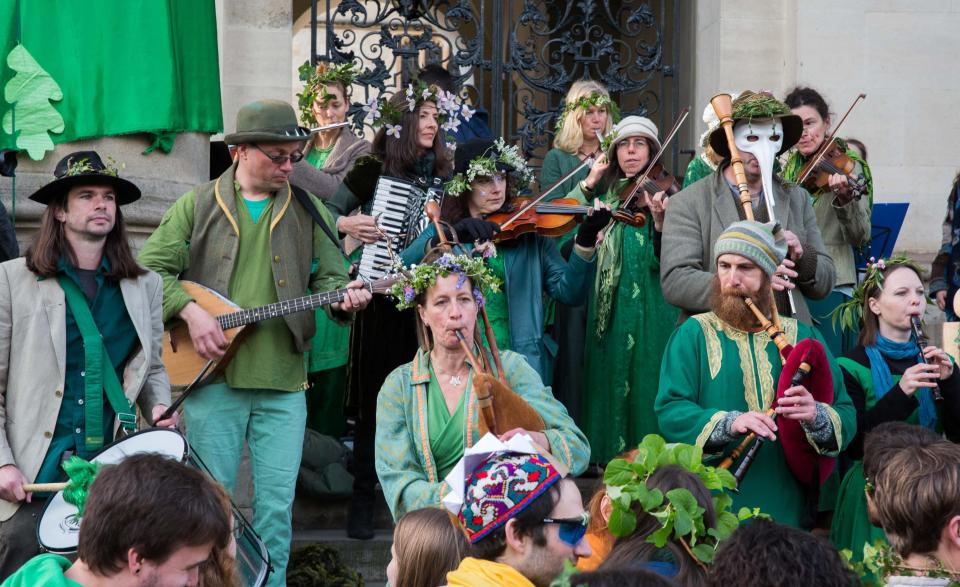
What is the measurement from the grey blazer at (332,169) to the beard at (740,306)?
2346mm

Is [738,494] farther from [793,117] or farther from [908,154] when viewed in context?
[908,154]

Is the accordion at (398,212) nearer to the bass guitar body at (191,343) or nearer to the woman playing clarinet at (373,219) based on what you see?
the woman playing clarinet at (373,219)

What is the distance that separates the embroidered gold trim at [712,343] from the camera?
614cm

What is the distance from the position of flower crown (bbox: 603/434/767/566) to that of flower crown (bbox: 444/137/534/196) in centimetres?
276

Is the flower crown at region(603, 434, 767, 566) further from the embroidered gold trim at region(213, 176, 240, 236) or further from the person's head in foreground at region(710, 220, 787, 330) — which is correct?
the embroidered gold trim at region(213, 176, 240, 236)

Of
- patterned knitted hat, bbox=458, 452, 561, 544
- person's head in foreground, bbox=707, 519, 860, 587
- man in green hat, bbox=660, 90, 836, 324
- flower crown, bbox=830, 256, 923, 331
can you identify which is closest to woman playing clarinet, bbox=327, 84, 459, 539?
man in green hat, bbox=660, 90, 836, 324

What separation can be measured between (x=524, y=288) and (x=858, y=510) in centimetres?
193

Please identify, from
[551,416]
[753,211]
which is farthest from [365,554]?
[753,211]

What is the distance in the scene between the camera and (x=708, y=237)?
6.92 m

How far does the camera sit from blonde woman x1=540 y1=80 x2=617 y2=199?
8.52 metres

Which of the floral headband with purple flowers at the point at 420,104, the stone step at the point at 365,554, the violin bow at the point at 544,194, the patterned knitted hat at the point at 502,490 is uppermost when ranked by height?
the floral headband with purple flowers at the point at 420,104

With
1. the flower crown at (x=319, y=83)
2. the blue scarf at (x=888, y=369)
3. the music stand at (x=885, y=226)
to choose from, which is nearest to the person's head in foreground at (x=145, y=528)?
the blue scarf at (x=888, y=369)

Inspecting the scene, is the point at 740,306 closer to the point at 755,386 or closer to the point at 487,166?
the point at 755,386

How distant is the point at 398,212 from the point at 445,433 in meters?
1.88
